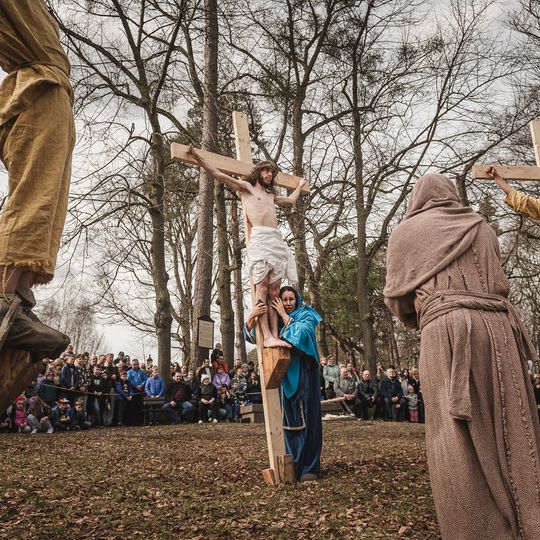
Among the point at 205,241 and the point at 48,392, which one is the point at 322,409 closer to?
the point at 205,241

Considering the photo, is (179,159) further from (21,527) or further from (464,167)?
(464,167)

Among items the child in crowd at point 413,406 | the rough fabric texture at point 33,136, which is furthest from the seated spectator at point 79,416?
the rough fabric texture at point 33,136

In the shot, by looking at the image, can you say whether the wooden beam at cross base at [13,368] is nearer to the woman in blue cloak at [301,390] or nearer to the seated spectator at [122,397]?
the woman in blue cloak at [301,390]

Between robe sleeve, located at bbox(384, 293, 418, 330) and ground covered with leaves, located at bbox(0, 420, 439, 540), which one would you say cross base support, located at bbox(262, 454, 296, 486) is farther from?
robe sleeve, located at bbox(384, 293, 418, 330)

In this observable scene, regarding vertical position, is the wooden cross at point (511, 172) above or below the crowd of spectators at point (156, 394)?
above

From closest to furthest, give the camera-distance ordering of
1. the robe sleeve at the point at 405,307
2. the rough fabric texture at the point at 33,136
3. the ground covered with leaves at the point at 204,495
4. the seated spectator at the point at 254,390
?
the rough fabric texture at the point at 33,136 < the robe sleeve at the point at 405,307 < the ground covered with leaves at the point at 204,495 < the seated spectator at the point at 254,390

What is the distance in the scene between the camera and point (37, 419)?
12.1 m

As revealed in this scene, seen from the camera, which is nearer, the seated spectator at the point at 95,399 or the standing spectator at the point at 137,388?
the seated spectator at the point at 95,399

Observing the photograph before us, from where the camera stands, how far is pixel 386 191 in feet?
62.7

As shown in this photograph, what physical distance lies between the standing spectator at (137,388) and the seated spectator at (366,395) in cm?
618

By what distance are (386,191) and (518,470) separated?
16792 mm

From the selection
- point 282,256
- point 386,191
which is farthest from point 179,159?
point 386,191

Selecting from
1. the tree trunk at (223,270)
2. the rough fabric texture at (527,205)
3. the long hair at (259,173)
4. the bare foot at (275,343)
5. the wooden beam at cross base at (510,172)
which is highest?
the tree trunk at (223,270)

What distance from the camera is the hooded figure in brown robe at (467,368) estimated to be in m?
2.91
